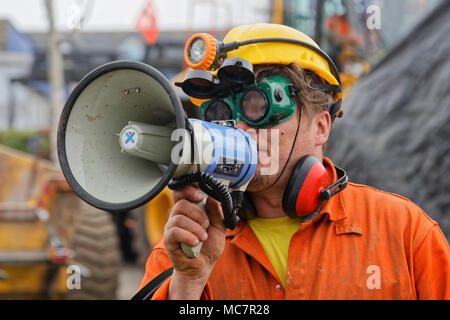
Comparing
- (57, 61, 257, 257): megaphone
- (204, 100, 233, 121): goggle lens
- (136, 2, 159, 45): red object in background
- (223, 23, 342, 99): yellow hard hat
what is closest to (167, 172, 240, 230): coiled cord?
(57, 61, 257, 257): megaphone

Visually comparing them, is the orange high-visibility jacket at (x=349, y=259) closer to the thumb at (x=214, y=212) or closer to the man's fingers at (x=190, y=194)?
the thumb at (x=214, y=212)

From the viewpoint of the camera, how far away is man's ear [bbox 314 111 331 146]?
2.13 meters

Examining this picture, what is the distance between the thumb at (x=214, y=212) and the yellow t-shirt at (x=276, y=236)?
34 centimetres

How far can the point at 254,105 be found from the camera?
195cm

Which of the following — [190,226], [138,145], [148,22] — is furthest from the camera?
[148,22]

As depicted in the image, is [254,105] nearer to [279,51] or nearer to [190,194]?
[279,51]

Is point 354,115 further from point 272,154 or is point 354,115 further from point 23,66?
point 23,66

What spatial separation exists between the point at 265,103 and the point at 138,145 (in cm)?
65

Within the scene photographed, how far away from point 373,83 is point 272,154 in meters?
2.96

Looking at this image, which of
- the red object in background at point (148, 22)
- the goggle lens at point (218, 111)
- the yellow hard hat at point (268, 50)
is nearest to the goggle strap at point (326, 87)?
the yellow hard hat at point (268, 50)

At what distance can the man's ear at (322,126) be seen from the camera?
6.99 ft

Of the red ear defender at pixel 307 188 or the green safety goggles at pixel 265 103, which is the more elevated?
the green safety goggles at pixel 265 103

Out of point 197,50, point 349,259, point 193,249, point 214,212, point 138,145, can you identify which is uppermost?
point 197,50

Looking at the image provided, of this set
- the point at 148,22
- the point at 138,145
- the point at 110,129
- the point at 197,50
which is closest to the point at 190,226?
the point at 138,145
